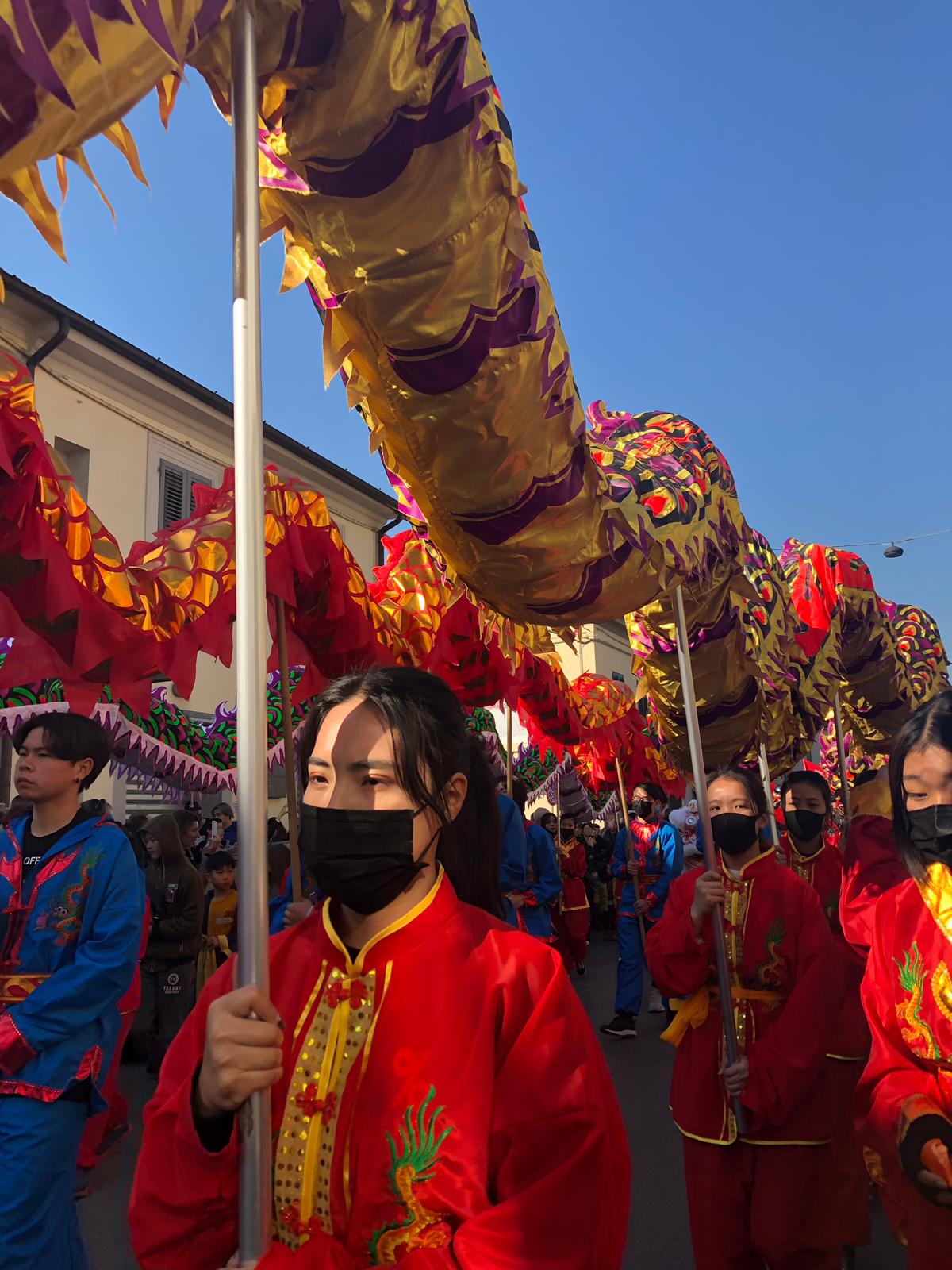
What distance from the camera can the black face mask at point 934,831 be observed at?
6.89 ft

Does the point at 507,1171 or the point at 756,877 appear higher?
the point at 756,877

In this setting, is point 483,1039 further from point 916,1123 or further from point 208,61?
point 208,61

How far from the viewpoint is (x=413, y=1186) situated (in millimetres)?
1241

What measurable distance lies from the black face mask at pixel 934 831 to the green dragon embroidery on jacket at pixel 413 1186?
1394 mm

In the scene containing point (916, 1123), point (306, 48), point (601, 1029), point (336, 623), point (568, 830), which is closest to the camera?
point (306, 48)

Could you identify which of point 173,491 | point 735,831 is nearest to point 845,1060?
point 735,831

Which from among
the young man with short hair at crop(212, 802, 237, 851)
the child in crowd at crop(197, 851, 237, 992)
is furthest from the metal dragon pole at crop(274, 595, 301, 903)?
the young man with short hair at crop(212, 802, 237, 851)

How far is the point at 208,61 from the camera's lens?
1.48 m

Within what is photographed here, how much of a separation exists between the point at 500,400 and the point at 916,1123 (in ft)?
6.30

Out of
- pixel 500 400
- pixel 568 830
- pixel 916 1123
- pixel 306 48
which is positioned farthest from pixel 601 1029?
pixel 306 48

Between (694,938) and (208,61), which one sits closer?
(208,61)

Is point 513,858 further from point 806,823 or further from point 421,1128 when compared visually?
point 421,1128

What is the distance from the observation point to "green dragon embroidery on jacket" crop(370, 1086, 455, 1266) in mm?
1225

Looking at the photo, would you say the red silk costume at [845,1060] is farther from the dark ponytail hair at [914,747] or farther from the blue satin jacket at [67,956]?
the blue satin jacket at [67,956]
